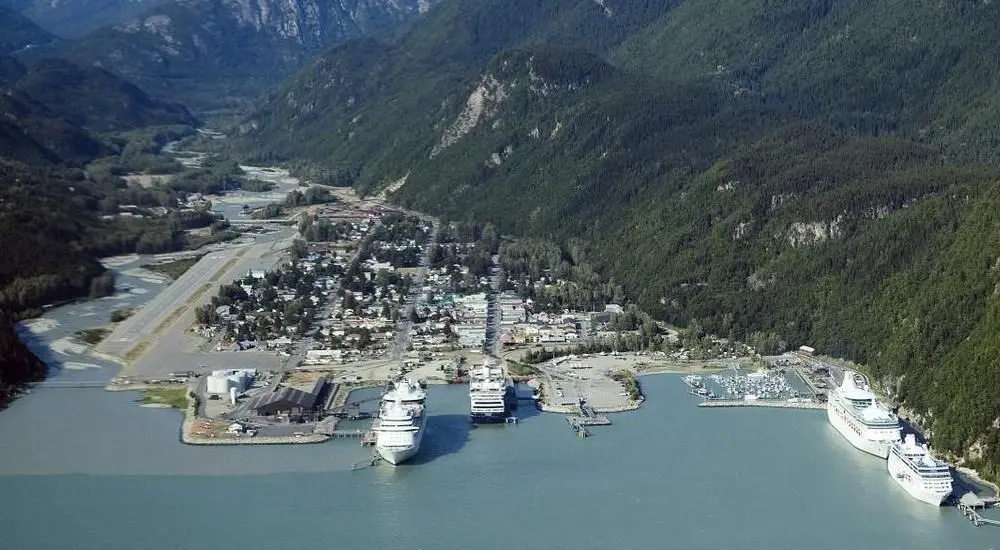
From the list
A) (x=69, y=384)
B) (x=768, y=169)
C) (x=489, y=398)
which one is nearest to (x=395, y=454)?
(x=489, y=398)

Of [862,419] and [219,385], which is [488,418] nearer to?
[219,385]

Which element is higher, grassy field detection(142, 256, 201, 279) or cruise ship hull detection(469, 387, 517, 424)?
grassy field detection(142, 256, 201, 279)

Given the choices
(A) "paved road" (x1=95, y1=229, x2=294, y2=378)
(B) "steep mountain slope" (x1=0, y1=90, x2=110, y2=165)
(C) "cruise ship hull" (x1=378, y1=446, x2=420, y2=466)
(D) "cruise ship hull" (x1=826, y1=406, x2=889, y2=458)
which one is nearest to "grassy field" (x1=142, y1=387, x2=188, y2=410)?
(A) "paved road" (x1=95, y1=229, x2=294, y2=378)

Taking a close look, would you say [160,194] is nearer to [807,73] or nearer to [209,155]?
[209,155]

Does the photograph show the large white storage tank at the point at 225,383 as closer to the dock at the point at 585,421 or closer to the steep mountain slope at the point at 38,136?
the dock at the point at 585,421

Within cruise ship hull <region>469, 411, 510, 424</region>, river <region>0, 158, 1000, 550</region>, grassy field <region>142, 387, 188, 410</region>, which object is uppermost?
cruise ship hull <region>469, 411, 510, 424</region>

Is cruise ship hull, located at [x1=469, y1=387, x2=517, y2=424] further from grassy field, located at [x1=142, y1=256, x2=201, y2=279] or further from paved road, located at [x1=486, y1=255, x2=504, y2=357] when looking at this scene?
grassy field, located at [x1=142, y1=256, x2=201, y2=279]

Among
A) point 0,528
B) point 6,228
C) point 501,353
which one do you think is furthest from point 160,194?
point 0,528
